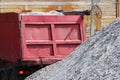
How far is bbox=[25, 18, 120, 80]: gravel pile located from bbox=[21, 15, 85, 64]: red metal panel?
0.42 m

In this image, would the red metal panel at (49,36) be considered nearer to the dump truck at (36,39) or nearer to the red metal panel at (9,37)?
the dump truck at (36,39)

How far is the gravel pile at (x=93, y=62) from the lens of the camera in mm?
7168

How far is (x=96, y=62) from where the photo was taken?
25.1 feet

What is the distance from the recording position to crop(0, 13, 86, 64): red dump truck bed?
31.7 feet

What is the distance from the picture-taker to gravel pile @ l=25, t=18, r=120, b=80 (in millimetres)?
7168

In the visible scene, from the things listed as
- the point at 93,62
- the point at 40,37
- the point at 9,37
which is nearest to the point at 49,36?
the point at 40,37

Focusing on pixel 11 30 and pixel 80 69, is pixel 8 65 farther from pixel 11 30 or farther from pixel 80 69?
pixel 80 69

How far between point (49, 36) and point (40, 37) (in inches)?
8.2

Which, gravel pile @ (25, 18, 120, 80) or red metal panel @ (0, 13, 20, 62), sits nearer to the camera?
gravel pile @ (25, 18, 120, 80)

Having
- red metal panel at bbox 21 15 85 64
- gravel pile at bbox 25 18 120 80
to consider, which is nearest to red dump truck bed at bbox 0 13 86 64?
red metal panel at bbox 21 15 85 64

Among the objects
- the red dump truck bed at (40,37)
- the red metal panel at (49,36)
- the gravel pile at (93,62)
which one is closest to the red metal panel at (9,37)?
the red dump truck bed at (40,37)

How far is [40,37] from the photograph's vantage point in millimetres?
9898

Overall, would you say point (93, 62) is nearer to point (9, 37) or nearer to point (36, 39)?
point (36, 39)

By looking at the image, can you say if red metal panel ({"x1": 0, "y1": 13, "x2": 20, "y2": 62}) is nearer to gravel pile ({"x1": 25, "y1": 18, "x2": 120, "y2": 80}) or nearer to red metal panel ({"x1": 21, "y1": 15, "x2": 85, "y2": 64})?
red metal panel ({"x1": 21, "y1": 15, "x2": 85, "y2": 64})
